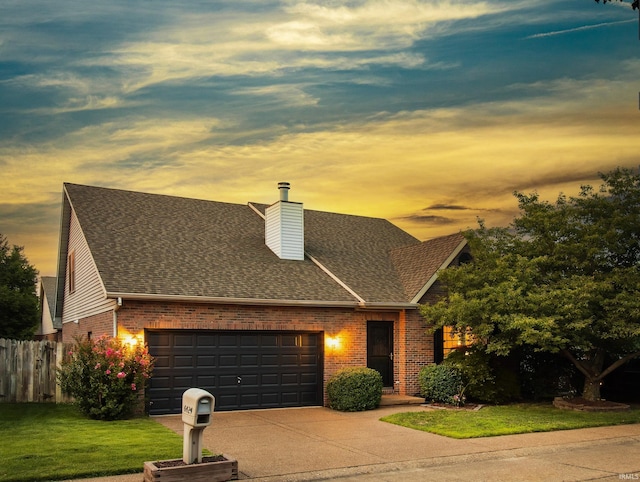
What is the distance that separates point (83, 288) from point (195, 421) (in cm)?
1289

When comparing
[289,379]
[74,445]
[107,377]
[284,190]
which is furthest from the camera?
[284,190]

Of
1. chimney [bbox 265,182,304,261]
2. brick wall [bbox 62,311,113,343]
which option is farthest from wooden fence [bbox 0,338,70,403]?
chimney [bbox 265,182,304,261]

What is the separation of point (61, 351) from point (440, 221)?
56.7ft

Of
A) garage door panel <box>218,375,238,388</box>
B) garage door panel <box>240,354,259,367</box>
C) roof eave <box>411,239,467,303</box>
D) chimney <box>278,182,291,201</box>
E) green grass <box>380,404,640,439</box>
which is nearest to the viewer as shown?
green grass <box>380,404,640,439</box>

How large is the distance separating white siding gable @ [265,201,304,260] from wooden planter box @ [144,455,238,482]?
480 inches

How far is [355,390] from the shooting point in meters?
17.5

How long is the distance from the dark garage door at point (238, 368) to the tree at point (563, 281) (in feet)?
13.0

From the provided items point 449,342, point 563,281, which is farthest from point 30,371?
point 563,281

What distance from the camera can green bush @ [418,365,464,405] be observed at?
60.5 ft

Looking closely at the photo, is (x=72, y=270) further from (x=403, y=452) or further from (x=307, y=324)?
(x=403, y=452)

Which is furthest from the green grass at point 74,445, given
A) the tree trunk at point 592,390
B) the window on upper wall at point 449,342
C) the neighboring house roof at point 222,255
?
the tree trunk at point 592,390

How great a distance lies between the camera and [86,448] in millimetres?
11344

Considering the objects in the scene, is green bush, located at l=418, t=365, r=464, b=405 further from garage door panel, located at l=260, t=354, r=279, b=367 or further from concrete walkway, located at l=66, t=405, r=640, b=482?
garage door panel, located at l=260, t=354, r=279, b=367

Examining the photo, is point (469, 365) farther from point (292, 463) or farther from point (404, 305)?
point (292, 463)
